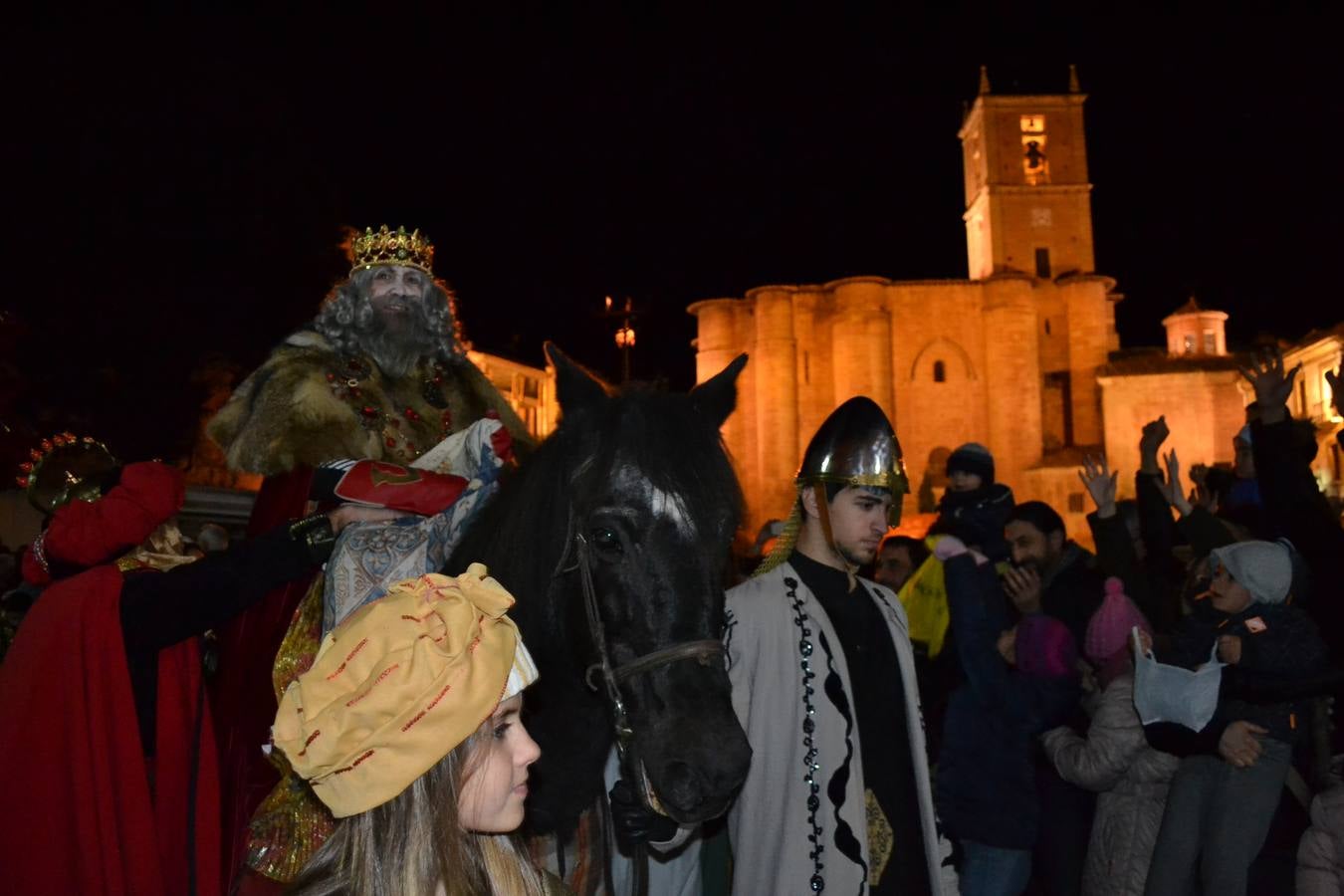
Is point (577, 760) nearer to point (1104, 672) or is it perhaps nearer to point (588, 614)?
point (588, 614)

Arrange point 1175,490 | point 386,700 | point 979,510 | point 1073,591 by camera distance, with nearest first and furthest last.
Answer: point 386,700, point 979,510, point 1073,591, point 1175,490

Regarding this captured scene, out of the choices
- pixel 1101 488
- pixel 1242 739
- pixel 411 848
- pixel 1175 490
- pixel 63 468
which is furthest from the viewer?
pixel 1101 488

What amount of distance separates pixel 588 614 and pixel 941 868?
6.85ft

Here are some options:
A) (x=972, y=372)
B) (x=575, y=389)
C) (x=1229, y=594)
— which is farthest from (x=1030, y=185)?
(x=575, y=389)

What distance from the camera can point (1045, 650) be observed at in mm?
6035

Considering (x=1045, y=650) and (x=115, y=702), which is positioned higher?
(x=115, y=702)

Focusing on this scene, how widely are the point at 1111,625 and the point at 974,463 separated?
1.35 m

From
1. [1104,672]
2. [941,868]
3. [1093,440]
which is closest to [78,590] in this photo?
[941,868]

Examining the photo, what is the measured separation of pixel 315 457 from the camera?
3.85 metres

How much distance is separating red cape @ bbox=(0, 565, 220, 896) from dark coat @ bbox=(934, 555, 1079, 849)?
357cm

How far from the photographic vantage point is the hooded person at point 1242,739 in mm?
5141

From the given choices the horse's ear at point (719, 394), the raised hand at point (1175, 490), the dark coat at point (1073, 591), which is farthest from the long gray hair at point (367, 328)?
the raised hand at point (1175, 490)

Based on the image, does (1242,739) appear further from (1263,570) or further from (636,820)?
(636,820)

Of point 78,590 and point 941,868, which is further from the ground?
point 78,590
